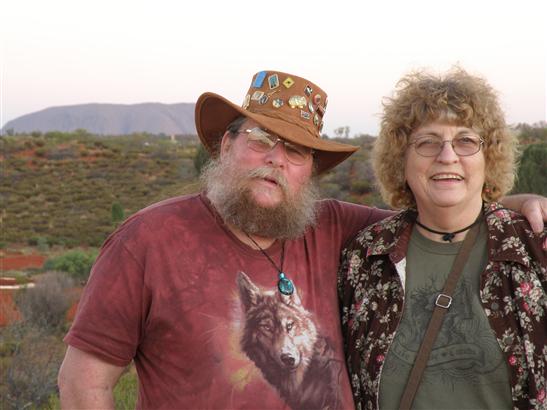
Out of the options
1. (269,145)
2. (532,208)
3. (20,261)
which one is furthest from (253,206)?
(20,261)

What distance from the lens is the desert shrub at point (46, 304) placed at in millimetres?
12016

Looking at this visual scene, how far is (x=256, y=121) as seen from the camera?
10.1ft

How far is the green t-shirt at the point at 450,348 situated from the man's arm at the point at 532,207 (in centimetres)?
21

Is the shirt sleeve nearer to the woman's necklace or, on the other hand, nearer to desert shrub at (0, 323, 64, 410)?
the woman's necklace

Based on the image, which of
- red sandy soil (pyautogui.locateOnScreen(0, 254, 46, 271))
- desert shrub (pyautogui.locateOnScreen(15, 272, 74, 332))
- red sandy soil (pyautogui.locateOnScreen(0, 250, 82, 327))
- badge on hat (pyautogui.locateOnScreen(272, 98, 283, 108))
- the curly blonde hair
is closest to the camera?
the curly blonde hair

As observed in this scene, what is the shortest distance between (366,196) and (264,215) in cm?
2352

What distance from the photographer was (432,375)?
111 inches

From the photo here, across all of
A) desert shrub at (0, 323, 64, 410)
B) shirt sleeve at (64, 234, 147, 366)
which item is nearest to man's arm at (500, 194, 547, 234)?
shirt sleeve at (64, 234, 147, 366)

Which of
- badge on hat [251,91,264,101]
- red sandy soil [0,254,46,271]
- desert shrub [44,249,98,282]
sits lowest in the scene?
red sandy soil [0,254,46,271]

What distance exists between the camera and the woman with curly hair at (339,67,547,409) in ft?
9.07

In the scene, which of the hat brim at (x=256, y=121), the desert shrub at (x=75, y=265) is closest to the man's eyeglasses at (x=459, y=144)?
the hat brim at (x=256, y=121)

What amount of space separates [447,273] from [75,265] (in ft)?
51.3

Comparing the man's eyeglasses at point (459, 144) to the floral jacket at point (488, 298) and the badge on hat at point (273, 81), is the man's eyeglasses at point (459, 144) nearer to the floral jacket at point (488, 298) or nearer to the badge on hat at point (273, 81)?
the floral jacket at point (488, 298)

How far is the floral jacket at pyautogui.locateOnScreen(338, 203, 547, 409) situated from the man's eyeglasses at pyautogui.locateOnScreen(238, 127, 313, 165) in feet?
1.70
